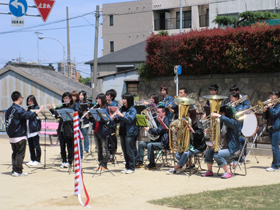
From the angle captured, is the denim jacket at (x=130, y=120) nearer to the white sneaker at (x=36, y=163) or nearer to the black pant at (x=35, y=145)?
the black pant at (x=35, y=145)

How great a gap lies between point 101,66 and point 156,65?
21.7 meters

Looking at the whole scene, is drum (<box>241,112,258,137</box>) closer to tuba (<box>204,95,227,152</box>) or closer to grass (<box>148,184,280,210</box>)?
tuba (<box>204,95,227,152</box>)

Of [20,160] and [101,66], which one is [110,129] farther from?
[101,66]

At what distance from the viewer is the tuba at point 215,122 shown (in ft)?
25.4

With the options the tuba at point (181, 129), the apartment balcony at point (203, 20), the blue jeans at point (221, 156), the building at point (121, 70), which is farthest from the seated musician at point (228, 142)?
the apartment balcony at point (203, 20)

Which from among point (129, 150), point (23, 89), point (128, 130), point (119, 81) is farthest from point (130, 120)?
point (119, 81)

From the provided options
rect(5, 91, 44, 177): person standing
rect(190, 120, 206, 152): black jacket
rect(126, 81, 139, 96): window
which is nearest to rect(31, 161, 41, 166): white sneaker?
rect(5, 91, 44, 177): person standing

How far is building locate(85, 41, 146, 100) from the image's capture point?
26.9m

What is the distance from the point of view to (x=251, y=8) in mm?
31016

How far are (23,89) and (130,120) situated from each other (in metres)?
12.2

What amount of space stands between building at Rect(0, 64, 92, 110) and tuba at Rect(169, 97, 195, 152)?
11078 millimetres

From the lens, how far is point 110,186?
7.59 m

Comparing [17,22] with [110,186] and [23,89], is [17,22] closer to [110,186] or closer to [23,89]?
[23,89]

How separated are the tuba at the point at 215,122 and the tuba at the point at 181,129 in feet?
1.81
